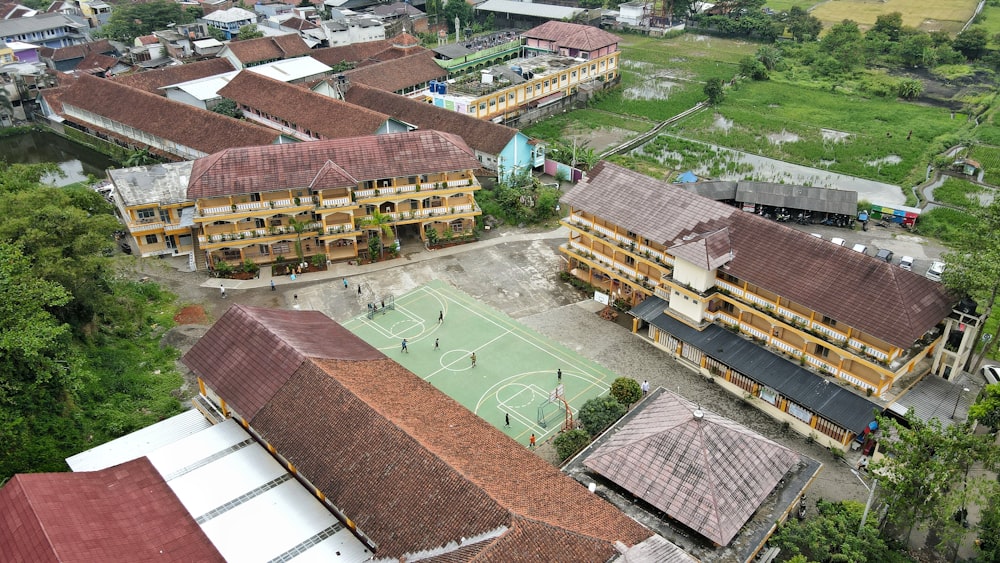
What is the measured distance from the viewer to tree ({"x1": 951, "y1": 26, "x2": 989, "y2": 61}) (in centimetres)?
9844

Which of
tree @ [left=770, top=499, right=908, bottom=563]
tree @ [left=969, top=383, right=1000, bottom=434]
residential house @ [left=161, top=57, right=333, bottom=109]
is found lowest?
tree @ [left=770, top=499, right=908, bottom=563]

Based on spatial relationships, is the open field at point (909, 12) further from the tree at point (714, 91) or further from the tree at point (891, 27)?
the tree at point (714, 91)

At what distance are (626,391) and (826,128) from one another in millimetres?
53401

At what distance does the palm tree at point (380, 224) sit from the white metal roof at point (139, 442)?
20586 millimetres

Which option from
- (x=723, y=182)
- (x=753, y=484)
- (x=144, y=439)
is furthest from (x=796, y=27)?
(x=144, y=439)

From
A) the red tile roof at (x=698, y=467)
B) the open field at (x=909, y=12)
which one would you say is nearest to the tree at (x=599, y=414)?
the red tile roof at (x=698, y=467)

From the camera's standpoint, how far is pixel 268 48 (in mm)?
92812

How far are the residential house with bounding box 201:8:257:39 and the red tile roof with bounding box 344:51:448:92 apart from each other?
3763 cm

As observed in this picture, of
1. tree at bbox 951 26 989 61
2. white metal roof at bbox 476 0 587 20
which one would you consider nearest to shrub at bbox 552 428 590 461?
white metal roof at bbox 476 0 587 20

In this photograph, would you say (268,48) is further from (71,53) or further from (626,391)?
(626,391)

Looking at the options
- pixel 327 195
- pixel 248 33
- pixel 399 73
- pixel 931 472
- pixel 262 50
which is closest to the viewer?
pixel 931 472

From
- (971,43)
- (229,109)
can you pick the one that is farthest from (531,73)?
(971,43)

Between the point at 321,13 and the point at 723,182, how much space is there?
80496 mm

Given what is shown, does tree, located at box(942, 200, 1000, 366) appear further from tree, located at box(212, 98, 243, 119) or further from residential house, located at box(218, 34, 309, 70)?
residential house, located at box(218, 34, 309, 70)
